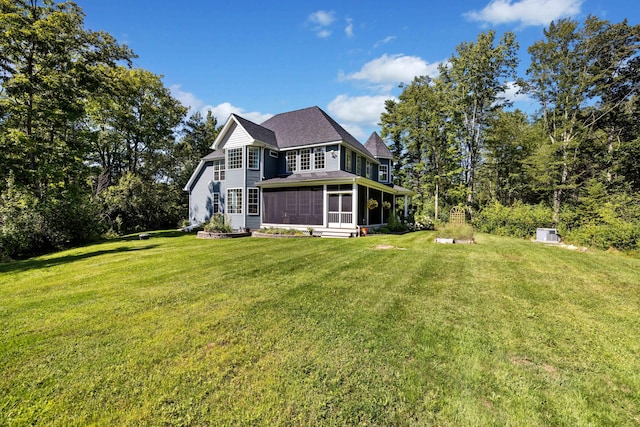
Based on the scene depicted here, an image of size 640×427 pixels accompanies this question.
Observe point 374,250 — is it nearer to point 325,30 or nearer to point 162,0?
point 325,30

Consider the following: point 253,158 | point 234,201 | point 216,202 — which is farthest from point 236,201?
point 216,202

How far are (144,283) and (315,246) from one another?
6.05 metres

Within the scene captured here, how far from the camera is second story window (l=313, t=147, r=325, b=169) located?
16.7 meters

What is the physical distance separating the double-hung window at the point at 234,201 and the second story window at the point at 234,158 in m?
1.55

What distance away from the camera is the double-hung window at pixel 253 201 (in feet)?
56.1

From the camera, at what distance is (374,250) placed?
32.0ft

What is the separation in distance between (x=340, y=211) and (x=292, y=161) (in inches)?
209

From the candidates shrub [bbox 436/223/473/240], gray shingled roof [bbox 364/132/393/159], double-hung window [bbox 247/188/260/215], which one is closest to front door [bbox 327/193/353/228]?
shrub [bbox 436/223/473/240]

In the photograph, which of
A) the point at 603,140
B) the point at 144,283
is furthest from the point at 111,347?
the point at 603,140

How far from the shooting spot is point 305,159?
17.3 m

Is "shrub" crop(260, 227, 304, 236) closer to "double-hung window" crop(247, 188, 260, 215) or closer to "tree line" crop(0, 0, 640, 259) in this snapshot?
"double-hung window" crop(247, 188, 260, 215)

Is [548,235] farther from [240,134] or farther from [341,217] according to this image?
[240,134]

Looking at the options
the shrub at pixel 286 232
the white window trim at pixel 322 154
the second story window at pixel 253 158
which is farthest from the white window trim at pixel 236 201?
the white window trim at pixel 322 154

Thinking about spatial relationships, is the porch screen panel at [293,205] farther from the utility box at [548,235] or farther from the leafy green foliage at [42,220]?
the utility box at [548,235]
